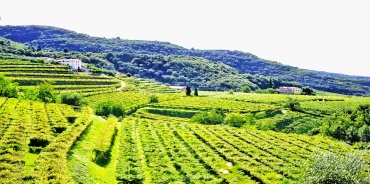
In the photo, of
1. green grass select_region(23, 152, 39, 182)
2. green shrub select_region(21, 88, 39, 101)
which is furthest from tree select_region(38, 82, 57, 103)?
green grass select_region(23, 152, 39, 182)

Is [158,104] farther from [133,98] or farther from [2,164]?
[2,164]

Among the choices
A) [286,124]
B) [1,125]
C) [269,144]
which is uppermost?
[1,125]

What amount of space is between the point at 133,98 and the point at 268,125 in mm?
47113

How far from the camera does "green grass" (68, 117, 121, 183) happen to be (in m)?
23.7

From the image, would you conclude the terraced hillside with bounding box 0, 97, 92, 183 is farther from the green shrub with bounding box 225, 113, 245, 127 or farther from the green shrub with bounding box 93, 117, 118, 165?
the green shrub with bounding box 225, 113, 245, 127

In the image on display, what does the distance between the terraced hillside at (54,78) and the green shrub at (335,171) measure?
9373cm

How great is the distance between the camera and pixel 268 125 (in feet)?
282

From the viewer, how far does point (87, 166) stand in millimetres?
26672

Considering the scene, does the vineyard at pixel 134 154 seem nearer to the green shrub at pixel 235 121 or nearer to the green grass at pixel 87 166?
the green grass at pixel 87 166

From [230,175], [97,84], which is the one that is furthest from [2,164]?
[97,84]

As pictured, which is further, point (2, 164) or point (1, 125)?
point (1, 125)

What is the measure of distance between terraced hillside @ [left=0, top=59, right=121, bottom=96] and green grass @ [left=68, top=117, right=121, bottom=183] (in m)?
76.5

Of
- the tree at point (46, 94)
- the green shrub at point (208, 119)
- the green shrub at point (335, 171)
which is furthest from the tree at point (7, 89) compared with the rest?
the green shrub at point (335, 171)

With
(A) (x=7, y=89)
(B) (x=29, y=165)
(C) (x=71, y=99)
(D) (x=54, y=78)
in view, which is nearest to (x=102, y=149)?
(B) (x=29, y=165)
